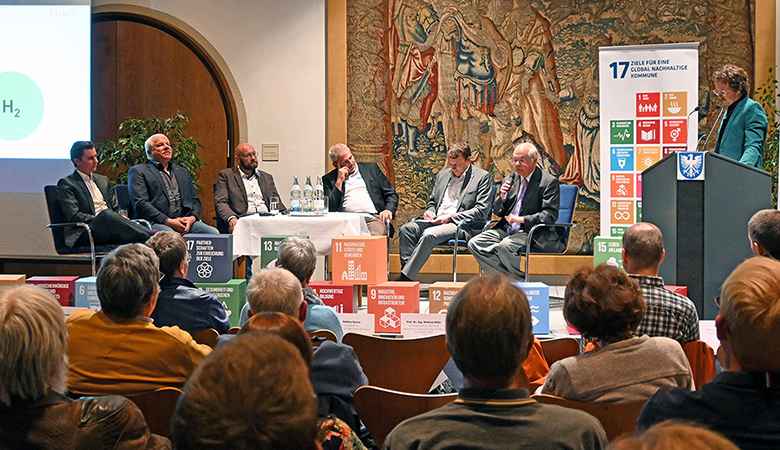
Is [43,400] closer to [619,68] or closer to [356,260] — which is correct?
[356,260]

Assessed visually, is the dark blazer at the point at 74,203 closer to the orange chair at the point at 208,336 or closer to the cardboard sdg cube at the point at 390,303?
the cardboard sdg cube at the point at 390,303

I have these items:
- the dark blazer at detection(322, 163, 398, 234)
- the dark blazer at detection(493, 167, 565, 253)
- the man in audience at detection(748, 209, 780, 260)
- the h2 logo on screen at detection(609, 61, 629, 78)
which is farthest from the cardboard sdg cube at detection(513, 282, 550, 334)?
the h2 logo on screen at detection(609, 61, 629, 78)

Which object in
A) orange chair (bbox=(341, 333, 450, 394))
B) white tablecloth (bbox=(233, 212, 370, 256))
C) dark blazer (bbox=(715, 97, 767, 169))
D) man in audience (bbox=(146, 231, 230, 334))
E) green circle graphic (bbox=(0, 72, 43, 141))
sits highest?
green circle graphic (bbox=(0, 72, 43, 141))

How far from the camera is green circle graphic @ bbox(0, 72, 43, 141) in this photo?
7.30m

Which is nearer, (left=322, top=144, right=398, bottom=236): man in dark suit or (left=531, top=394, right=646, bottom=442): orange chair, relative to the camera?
(left=531, top=394, right=646, bottom=442): orange chair

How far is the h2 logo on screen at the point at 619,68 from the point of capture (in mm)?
7145

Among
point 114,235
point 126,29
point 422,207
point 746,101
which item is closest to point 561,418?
point 746,101

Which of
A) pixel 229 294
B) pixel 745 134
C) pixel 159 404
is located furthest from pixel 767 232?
pixel 229 294

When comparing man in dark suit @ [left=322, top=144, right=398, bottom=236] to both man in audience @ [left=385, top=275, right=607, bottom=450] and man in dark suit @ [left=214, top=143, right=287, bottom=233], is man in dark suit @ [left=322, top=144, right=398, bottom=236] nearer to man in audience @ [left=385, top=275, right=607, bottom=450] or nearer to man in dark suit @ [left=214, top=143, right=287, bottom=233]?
man in dark suit @ [left=214, top=143, right=287, bottom=233]

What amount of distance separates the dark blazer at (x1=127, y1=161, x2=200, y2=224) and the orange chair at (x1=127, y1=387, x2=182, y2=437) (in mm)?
4604

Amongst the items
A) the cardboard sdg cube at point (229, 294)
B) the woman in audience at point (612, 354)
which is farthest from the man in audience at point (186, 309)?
the woman in audience at point (612, 354)

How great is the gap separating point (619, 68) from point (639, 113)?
48 cm

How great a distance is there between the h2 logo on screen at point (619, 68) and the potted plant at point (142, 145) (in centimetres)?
420

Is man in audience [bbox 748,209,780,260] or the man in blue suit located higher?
the man in blue suit
